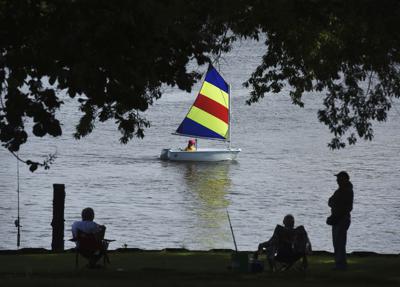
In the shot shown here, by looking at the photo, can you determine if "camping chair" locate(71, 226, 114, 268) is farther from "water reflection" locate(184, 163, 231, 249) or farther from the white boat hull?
the white boat hull

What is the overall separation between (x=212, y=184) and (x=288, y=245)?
38993mm

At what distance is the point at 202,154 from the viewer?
2355 inches

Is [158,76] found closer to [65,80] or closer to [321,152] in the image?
[65,80]

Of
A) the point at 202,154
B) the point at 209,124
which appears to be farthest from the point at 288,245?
the point at 209,124

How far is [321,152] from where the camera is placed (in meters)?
67.6

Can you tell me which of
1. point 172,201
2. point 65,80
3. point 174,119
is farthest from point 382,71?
point 174,119

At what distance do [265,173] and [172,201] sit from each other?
31.4ft

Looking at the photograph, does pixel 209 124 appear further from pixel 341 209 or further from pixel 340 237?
pixel 341 209

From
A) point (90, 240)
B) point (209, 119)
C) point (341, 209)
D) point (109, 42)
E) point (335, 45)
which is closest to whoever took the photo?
point (109, 42)

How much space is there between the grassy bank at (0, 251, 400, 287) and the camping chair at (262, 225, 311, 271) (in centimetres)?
23

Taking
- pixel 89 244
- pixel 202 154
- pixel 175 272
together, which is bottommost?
pixel 175 272

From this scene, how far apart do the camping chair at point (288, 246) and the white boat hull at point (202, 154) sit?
41.8 m

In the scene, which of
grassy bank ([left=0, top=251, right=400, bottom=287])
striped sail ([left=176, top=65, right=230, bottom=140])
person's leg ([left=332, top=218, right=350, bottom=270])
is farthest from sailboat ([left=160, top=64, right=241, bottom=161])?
person's leg ([left=332, top=218, right=350, bottom=270])

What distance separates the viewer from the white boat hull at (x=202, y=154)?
5984cm
